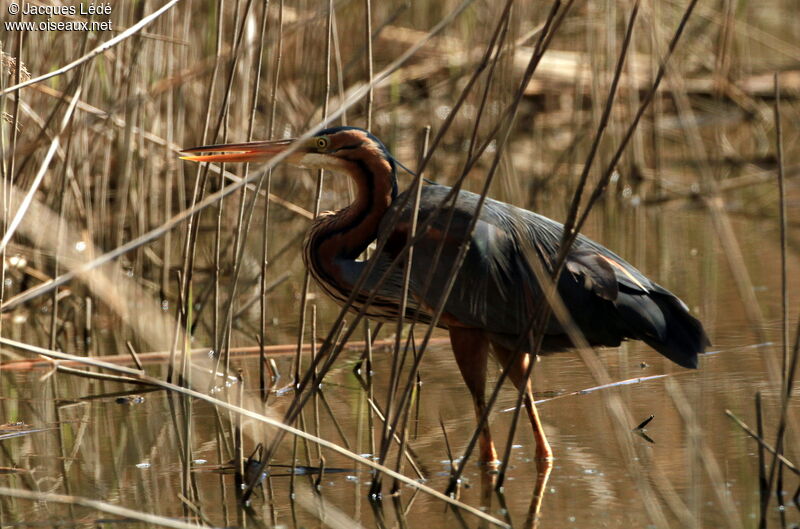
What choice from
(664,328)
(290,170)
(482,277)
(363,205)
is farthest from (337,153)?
(290,170)

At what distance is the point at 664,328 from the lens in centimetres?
382

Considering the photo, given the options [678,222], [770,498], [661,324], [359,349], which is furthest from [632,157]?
[770,498]

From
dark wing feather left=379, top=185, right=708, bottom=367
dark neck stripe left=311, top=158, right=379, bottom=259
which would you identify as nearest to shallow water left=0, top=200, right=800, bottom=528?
dark wing feather left=379, top=185, right=708, bottom=367

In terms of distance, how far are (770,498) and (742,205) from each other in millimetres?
5425

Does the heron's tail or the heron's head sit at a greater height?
the heron's head

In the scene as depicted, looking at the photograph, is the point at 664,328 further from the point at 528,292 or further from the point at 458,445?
the point at 458,445

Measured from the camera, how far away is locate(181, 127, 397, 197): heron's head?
4.05m

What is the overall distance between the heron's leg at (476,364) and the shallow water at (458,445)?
9 centimetres

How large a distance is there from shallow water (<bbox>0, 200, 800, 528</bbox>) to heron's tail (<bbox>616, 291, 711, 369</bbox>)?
15 cm

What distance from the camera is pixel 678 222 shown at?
25.9 ft

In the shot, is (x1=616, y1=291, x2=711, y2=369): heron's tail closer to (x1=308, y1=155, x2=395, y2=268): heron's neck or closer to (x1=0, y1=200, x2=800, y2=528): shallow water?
(x1=0, y1=200, x2=800, y2=528): shallow water

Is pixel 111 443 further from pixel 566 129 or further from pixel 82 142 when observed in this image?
pixel 566 129

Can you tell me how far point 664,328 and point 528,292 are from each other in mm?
458

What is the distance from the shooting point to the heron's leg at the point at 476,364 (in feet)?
12.5
